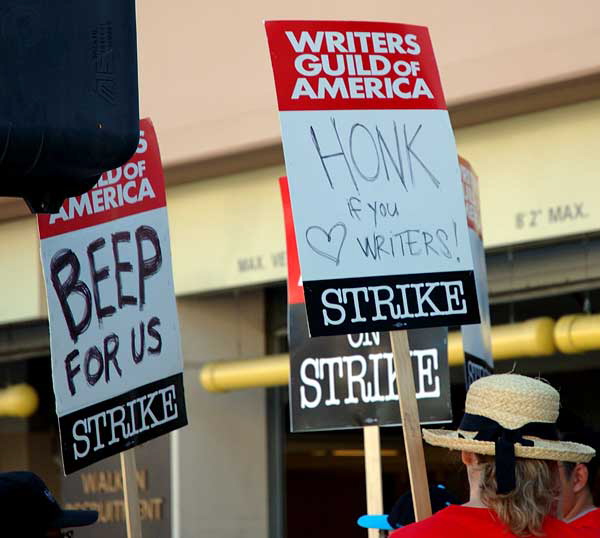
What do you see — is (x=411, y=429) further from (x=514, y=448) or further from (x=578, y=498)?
(x=514, y=448)

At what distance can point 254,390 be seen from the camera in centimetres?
985

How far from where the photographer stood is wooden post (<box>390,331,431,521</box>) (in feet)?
12.9

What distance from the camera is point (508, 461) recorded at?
118 inches

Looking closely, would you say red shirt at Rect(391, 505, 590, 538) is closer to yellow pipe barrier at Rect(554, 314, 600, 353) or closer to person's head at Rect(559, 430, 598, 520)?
person's head at Rect(559, 430, 598, 520)

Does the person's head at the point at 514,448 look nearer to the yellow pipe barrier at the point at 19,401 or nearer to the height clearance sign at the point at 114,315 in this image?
the height clearance sign at the point at 114,315

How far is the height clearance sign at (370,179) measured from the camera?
414cm

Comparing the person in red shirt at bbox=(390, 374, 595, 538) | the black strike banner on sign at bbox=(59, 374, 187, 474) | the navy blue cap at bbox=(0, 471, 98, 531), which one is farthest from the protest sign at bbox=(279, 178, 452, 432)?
the navy blue cap at bbox=(0, 471, 98, 531)

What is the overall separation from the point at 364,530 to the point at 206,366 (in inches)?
62.8

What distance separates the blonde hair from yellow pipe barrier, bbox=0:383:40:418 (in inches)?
302

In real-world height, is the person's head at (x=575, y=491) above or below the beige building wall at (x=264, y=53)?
below

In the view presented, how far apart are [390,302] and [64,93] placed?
1939mm

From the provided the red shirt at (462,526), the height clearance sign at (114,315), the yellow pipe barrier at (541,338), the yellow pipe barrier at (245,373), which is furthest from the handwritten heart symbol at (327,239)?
the yellow pipe barrier at (245,373)

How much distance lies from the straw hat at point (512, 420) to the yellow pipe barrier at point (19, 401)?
750 cm

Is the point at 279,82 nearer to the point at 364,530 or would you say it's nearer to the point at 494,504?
the point at 494,504
